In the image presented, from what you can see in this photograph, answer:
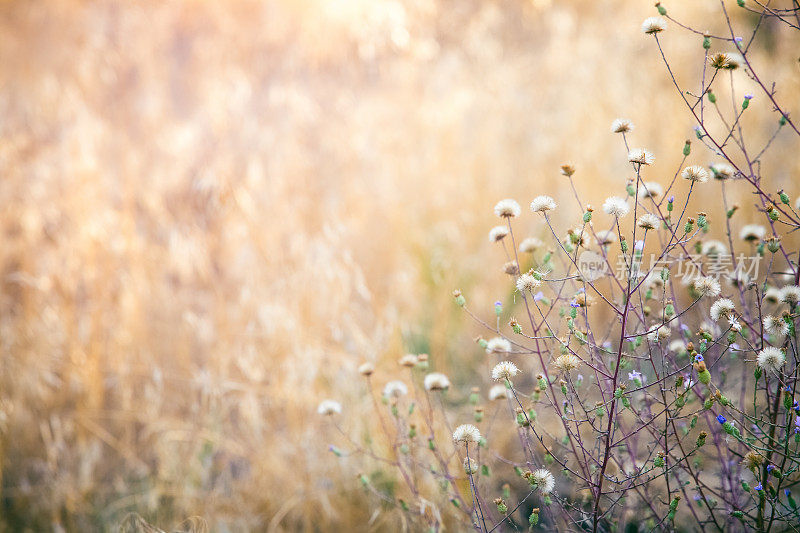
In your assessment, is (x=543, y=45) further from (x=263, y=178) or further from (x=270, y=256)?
(x=270, y=256)

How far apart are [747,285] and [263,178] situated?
2.20 meters

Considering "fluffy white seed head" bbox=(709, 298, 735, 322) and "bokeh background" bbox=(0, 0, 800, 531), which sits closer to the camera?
"fluffy white seed head" bbox=(709, 298, 735, 322)

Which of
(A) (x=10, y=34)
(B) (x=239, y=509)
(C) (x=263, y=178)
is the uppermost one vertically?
(A) (x=10, y=34)

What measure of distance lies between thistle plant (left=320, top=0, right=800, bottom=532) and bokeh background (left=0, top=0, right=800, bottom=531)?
0.58 ft

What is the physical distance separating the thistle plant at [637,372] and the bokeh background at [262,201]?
0.58 feet

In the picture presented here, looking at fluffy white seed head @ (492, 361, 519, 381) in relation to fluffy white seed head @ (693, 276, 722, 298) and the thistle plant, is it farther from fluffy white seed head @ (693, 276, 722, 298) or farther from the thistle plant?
fluffy white seed head @ (693, 276, 722, 298)

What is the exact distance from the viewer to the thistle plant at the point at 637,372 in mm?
839

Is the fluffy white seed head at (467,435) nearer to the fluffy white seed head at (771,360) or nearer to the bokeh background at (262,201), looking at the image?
the fluffy white seed head at (771,360)

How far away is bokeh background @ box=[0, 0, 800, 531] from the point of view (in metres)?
1.81

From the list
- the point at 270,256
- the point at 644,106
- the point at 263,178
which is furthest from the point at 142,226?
the point at 644,106

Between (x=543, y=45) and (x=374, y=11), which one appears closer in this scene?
(x=374, y=11)

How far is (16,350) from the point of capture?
84.6 inches

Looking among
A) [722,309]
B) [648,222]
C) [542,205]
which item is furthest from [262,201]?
[722,309]

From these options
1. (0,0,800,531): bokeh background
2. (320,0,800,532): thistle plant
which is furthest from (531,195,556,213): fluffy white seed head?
(0,0,800,531): bokeh background
